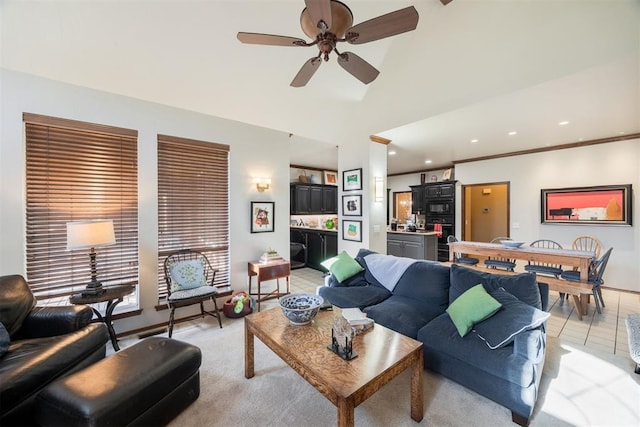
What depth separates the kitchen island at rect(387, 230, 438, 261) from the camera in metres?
5.46

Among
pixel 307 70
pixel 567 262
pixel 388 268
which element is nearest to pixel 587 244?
pixel 567 262

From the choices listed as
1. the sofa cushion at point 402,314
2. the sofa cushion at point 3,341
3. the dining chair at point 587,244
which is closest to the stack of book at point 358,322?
the sofa cushion at point 402,314

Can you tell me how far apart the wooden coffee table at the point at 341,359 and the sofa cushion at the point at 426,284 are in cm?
95

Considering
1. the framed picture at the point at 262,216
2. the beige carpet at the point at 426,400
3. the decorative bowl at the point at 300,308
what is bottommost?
the beige carpet at the point at 426,400

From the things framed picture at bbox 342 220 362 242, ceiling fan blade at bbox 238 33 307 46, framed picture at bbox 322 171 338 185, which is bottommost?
framed picture at bbox 342 220 362 242

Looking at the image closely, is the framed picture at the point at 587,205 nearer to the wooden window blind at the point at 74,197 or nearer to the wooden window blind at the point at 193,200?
the wooden window blind at the point at 193,200

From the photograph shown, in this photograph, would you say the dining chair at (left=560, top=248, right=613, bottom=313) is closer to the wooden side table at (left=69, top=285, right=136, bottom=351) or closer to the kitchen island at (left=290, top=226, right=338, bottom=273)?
the kitchen island at (left=290, top=226, right=338, bottom=273)

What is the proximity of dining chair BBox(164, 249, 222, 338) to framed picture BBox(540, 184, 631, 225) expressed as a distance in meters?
6.25

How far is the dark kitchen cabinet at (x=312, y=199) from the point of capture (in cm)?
671

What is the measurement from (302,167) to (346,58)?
5181mm

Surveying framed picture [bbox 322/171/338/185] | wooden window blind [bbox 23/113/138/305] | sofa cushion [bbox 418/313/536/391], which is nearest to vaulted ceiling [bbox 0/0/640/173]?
wooden window blind [bbox 23/113/138/305]

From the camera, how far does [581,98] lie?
303 cm

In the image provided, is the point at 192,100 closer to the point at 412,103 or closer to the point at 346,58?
the point at 346,58

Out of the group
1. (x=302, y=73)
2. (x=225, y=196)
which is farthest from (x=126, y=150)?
(x=302, y=73)
